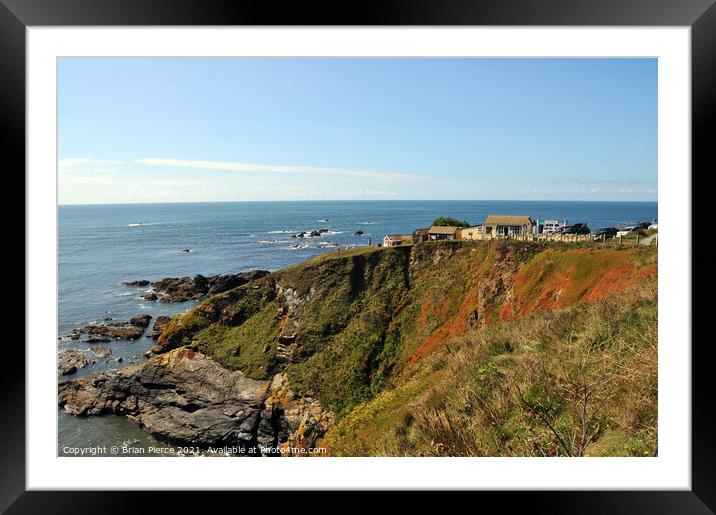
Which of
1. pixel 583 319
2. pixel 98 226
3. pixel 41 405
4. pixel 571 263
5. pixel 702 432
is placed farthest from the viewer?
pixel 98 226

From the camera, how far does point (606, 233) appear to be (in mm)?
10180

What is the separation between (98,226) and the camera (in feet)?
52.9

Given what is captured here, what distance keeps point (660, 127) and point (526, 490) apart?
1.88 m

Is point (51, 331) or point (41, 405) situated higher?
point (51, 331)

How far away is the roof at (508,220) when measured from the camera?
39.8 feet

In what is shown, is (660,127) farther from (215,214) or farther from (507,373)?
(215,214)

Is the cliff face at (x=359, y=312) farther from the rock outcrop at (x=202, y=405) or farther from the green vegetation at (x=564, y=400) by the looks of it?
the green vegetation at (x=564, y=400)

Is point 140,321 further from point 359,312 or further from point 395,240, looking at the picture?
point 395,240

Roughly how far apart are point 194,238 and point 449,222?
423 inches

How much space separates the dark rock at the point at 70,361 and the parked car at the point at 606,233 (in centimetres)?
1368

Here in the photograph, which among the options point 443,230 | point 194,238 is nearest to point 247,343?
point 443,230
